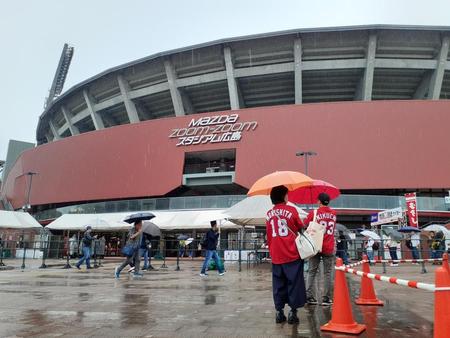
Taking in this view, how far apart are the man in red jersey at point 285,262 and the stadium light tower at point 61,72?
3011 inches

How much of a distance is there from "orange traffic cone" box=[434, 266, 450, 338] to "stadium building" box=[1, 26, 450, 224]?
1080 inches

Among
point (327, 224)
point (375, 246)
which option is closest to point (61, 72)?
point (375, 246)

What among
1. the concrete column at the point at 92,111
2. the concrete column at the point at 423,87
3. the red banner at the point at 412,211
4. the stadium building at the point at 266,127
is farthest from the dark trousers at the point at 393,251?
the concrete column at the point at 92,111

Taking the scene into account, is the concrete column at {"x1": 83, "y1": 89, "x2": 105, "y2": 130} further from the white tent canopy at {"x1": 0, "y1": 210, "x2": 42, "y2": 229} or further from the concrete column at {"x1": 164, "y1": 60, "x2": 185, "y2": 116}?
the white tent canopy at {"x1": 0, "y1": 210, "x2": 42, "y2": 229}

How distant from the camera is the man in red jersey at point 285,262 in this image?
4.99m

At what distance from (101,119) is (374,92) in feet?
96.4

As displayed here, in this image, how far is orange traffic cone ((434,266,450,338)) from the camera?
2.91m

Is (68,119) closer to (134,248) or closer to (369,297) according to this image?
(134,248)

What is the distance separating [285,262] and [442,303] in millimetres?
2307

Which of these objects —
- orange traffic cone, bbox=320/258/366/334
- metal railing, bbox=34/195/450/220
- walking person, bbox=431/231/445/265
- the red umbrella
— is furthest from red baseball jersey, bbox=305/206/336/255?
metal railing, bbox=34/195/450/220

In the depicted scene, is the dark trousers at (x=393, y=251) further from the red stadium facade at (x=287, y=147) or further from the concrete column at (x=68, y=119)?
the concrete column at (x=68, y=119)

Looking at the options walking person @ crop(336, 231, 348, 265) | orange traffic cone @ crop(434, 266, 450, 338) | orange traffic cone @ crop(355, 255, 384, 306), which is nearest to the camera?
orange traffic cone @ crop(434, 266, 450, 338)

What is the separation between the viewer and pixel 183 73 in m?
40.3

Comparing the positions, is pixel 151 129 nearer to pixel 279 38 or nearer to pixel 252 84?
pixel 252 84
